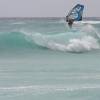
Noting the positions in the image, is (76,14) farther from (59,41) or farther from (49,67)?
(49,67)

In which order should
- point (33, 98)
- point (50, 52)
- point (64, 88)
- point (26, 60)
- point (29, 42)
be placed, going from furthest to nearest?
point (29, 42), point (50, 52), point (26, 60), point (64, 88), point (33, 98)

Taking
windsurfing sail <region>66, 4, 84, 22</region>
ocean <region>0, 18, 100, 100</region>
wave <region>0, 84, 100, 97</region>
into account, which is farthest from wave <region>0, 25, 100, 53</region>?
wave <region>0, 84, 100, 97</region>

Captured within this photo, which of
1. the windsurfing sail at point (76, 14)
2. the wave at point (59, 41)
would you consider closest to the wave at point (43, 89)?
the wave at point (59, 41)

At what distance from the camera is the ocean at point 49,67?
39.1 ft

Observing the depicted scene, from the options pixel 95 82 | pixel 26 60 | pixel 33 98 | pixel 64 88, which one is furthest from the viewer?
pixel 26 60

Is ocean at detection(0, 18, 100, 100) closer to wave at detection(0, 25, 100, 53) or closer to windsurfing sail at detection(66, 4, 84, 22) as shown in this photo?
wave at detection(0, 25, 100, 53)

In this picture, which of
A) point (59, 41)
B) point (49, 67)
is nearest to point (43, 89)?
point (49, 67)

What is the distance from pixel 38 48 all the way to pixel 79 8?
42.9 ft

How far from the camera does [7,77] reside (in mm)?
14133

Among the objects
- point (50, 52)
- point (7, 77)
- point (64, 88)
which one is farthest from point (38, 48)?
point (64, 88)

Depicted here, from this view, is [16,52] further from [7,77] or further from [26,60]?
[7,77]

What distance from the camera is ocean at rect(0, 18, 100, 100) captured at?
1191 cm

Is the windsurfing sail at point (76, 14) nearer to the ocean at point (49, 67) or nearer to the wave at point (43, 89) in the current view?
the ocean at point (49, 67)

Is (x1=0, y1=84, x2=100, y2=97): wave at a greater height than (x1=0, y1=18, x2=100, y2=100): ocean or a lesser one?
greater
